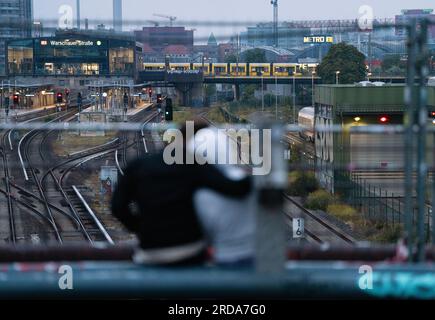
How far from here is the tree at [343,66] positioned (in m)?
18.2

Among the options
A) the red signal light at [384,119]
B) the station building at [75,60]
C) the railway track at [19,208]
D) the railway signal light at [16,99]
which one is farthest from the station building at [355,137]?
the railway signal light at [16,99]

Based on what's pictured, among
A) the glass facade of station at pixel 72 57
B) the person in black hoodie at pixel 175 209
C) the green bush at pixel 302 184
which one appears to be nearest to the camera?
the person in black hoodie at pixel 175 209

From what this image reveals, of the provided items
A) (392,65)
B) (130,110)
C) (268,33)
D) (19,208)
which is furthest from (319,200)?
(392,65)

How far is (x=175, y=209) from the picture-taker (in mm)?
1989

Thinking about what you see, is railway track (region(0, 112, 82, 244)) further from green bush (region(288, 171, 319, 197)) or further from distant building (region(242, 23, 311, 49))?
green bush (region(288, 171, 319, 197))

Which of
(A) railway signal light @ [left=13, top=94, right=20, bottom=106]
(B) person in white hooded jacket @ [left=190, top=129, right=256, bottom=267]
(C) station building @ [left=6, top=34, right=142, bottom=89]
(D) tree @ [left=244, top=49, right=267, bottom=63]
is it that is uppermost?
(D) tree @ [left=244, top=49, right=267, bottom=63]

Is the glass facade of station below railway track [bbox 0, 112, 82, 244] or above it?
above

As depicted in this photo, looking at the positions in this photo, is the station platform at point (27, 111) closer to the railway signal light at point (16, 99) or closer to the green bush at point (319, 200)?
the railway signal light at point (16, 99)

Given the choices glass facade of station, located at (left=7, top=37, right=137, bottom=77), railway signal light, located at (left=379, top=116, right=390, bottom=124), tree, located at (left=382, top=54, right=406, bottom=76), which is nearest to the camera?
railway signal light, located at (left=379, top=116, right=390, bottom=124)

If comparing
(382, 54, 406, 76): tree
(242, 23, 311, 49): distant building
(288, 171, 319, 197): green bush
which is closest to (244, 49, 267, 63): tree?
(242, 23, 311, 49): distant building

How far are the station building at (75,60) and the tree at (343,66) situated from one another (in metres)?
7.88

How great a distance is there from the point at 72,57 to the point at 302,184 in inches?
225

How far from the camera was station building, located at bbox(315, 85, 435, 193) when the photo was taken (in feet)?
10.4

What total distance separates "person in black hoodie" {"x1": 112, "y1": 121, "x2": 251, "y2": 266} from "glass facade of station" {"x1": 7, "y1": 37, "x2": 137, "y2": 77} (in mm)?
5979
